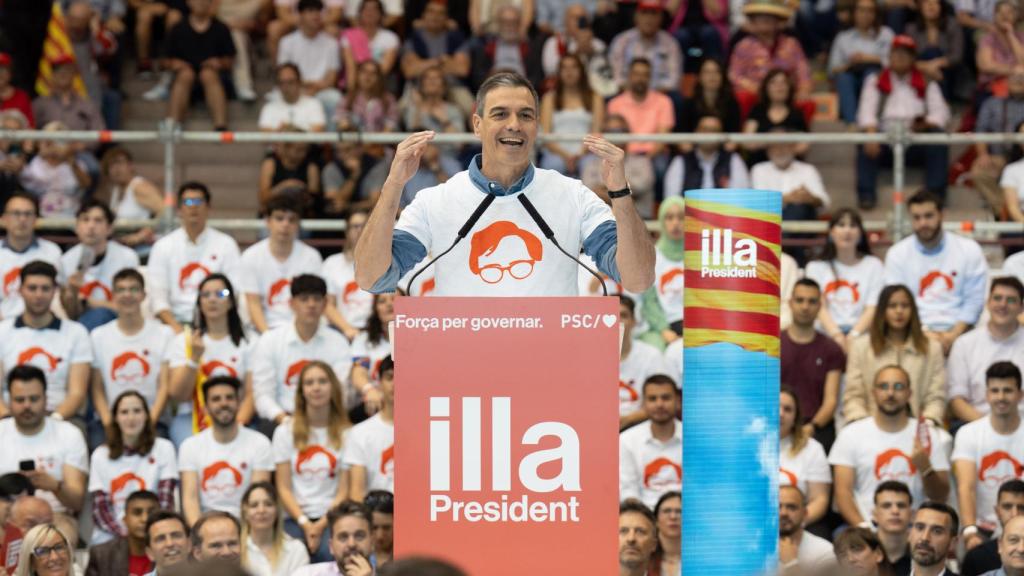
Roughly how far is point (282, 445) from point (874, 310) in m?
3.55

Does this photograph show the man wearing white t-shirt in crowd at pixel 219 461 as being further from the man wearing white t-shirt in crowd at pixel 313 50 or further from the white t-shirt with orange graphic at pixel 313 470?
the man wearing white t-shirt in crowd at pixel 313 50

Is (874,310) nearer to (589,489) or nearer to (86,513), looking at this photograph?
(86,513)

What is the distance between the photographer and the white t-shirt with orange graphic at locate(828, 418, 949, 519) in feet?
31.9

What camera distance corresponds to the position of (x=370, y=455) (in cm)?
985

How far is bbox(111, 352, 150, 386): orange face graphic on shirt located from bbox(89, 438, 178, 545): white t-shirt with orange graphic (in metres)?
0.59

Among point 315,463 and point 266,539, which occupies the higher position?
point 315,463

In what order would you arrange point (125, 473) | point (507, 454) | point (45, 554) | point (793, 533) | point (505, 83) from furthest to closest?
point (125, 473) < point (793, 533) < point (45, 554) < point (505, 83) < point (507, 454)

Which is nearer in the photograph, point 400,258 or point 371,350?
point 400,258

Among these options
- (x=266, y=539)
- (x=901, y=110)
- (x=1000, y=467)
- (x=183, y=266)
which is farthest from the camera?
(x=901, y=110)

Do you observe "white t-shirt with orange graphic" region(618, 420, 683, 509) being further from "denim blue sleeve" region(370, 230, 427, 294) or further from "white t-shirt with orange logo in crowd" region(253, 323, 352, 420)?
"denim blue sleeve" region(370, 230, 427, 294)

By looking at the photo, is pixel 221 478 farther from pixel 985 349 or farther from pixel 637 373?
pixel 985 349

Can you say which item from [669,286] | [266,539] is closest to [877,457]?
[669,286]

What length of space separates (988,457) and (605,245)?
187 inches

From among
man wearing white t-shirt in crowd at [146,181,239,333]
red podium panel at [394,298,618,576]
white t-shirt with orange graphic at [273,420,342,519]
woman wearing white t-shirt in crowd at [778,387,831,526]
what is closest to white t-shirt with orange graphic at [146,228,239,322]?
man wearing white t-shirt in crowd at [146,181,239,333]
